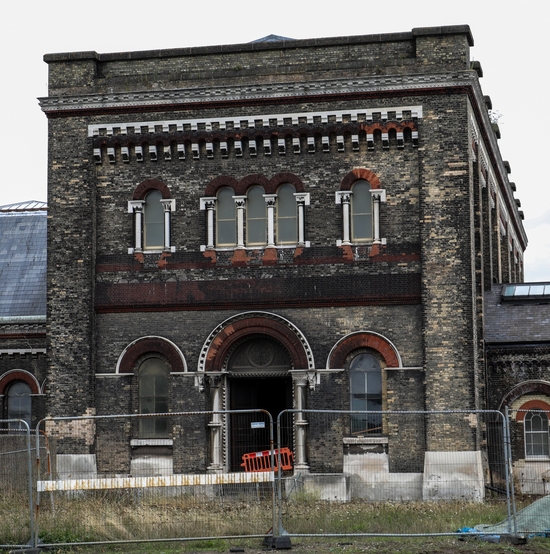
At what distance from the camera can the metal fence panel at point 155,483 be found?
712 inches

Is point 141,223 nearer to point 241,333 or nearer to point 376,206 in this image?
point 241,333

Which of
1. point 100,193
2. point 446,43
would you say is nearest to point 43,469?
point 100,193

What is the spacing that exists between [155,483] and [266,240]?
30.1 ft

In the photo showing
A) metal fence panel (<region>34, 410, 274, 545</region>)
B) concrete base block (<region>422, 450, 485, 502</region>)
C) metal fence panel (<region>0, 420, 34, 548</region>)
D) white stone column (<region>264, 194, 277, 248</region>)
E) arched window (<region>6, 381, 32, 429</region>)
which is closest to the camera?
metal fence panel (<region>0, 420, 34, 548</region>)

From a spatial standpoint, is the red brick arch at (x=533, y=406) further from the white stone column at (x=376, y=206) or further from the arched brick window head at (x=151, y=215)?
the arched brick window head at (x=151, y=215)

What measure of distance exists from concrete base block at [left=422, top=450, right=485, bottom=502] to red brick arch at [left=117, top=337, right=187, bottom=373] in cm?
648

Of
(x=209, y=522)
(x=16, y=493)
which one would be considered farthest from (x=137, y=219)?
Answer: (x=209, y=522)

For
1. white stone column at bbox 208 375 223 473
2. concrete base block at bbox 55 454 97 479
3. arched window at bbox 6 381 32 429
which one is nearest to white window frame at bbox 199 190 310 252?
white stone column at bbox 208 375 223 473

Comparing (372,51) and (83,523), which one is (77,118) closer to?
(372,51)

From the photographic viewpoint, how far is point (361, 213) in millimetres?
27703

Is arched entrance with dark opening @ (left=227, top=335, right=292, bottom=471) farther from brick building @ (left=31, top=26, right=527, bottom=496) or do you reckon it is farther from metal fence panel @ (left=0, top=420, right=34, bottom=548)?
metal fence panel @ (left=0, top=420, right=34, bottom=548)

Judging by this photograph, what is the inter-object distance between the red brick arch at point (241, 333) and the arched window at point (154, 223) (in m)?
2.80

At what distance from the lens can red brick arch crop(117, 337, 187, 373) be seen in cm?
2795

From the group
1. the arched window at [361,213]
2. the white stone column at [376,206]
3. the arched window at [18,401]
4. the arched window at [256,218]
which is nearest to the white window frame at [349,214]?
the white stone column at [376,206]
